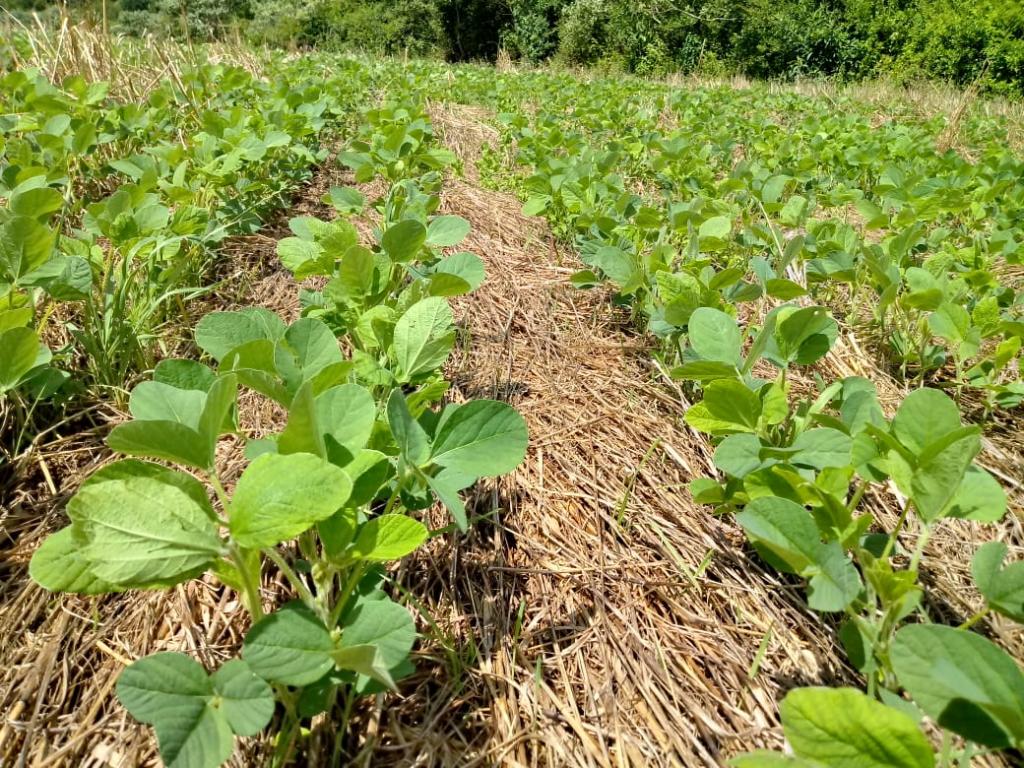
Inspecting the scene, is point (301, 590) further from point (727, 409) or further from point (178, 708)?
point (727, 409)

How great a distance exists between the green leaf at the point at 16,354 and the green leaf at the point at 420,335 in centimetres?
58

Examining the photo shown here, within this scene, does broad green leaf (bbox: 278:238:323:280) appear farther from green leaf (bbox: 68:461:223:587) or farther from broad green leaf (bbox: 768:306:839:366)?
broad green leaf (bbox: 768:306:839:366)

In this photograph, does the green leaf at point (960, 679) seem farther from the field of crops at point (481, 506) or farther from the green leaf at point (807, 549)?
the green leaf at point (807, 549)

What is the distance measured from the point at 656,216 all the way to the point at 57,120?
6.67 ft

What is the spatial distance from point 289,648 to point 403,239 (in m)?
0.91

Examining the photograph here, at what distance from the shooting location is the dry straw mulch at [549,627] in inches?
31.3

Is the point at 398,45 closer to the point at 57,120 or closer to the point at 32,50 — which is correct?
the point at 32,50

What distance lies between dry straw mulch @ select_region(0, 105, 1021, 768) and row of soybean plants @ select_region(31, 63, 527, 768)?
0.45 feet

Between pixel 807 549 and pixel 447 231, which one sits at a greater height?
pixel 447 231

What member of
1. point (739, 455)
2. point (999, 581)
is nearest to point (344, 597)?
point (739, 455)

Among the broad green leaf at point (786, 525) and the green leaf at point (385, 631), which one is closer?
the green leaf at point (385, 631)

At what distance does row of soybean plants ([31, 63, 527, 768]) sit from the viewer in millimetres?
575

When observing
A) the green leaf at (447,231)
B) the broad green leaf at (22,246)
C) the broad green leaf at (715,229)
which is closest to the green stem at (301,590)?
the broad green leaf at (22,246)

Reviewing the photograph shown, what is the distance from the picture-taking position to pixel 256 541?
0.60 m
